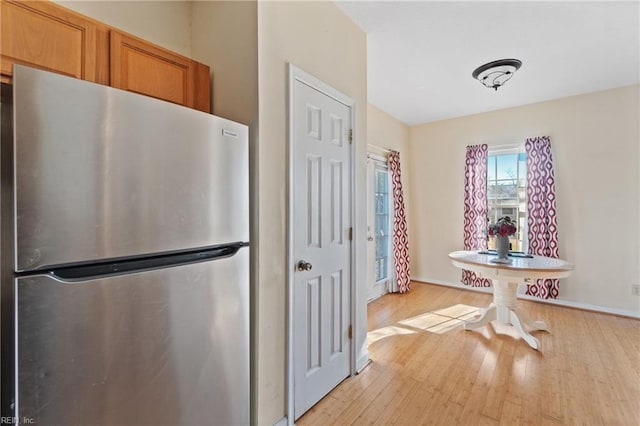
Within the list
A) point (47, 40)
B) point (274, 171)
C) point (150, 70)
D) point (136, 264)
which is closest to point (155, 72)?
point (150, 70)

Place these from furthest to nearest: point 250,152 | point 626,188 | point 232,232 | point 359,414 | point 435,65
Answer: point 626,188
point 435,65
point 359,414
point 250,152
point 232,232

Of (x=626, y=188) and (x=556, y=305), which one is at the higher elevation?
(x=626, y=188)

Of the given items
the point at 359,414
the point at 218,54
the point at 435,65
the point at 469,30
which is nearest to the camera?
the point at 218,54

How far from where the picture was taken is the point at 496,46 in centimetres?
259

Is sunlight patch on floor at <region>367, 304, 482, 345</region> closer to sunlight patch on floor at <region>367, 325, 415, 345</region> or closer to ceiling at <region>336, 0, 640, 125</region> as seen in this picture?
sunlight patch on floor at <region>367, 325, 415, 345</region>

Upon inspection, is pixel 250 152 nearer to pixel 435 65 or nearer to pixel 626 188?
pixel 435 65

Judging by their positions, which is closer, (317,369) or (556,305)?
(317,369)

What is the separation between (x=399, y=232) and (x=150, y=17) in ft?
12.5

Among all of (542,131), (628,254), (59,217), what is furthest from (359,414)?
(542,131)

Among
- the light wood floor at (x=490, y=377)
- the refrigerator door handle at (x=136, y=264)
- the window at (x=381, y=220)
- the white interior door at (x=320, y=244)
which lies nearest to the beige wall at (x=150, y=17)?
the white interior door at (x=320, y=244)

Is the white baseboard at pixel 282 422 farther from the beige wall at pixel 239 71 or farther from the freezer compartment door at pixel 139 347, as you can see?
the freezer compartment door at pixel 139 347

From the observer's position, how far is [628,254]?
136 inches

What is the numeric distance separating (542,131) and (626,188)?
112 centimetres

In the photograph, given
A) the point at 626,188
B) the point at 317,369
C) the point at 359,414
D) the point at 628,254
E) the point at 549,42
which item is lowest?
the point at 359,414
